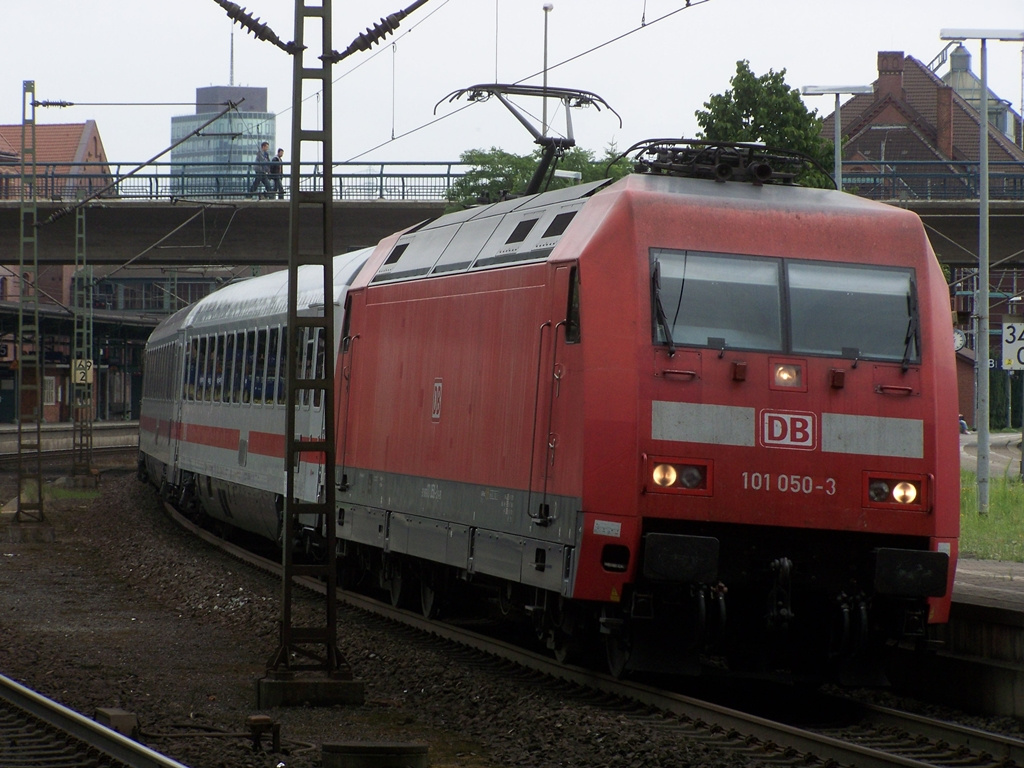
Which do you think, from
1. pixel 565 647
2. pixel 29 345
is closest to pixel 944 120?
pixel 29 345

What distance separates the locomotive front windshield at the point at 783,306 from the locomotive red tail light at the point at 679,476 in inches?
28.8

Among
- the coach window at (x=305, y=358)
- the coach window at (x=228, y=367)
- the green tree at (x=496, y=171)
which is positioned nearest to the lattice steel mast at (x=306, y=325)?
the coach window at (x=305, y=358)

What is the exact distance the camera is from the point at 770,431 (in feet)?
31.0

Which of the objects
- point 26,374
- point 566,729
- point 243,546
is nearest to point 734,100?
point 243,546

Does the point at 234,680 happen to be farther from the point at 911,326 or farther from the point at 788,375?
the point at 911,326

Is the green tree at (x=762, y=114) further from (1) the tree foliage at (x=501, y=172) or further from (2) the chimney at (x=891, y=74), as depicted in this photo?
(2) the chimney at (x=891, y=74)

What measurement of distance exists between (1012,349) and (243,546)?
10909mm

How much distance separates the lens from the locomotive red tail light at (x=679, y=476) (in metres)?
9.28

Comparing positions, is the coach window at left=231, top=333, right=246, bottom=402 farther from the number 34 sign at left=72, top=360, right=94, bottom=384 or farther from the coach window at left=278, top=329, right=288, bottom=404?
the number 34 sign at left=72, top=360, right=94, bottom=384

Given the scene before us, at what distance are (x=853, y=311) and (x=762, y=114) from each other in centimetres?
1840

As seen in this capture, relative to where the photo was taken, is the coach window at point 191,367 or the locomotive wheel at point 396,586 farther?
the coach window at point 191,367

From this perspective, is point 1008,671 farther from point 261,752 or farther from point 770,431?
point 261,752

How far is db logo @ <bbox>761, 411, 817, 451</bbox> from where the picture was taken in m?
9.45

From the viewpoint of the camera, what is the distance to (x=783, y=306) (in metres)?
9.77
